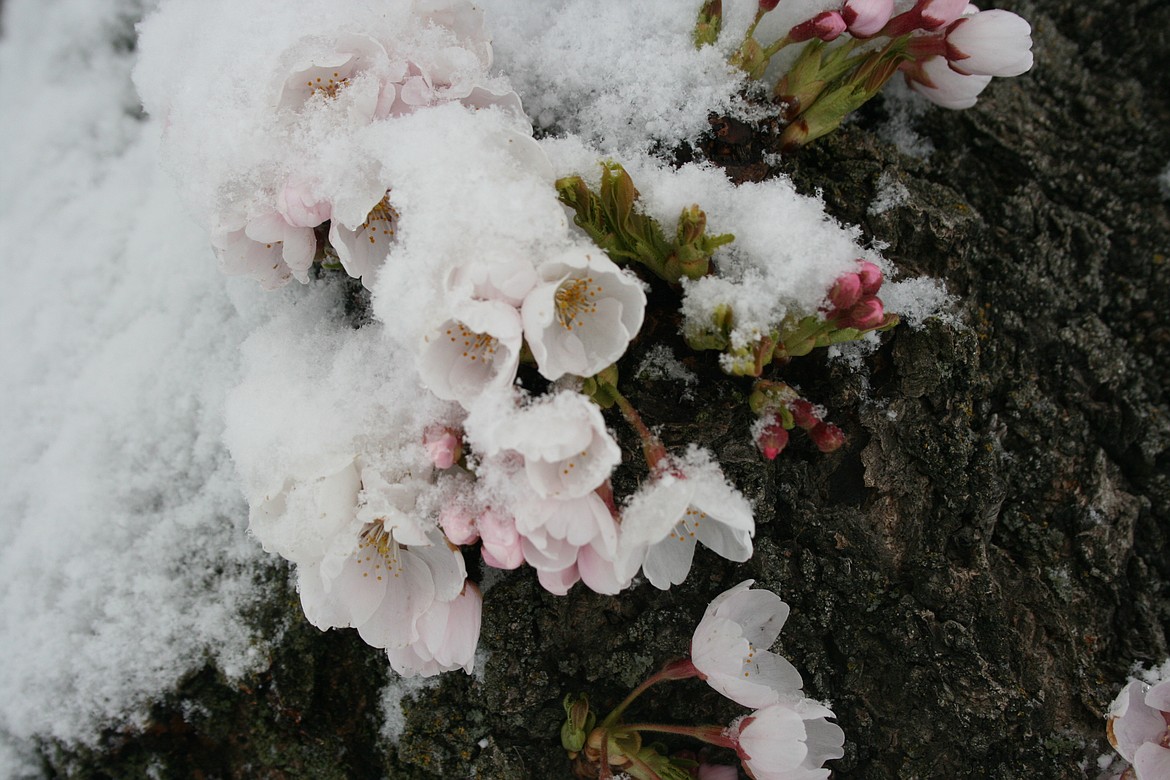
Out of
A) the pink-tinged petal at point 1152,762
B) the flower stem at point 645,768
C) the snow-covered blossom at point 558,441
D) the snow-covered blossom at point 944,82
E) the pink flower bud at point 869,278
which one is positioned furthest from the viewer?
the snow-covered blossom at point 944,82

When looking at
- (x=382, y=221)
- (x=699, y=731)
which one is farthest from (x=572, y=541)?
(x=382, y=221)

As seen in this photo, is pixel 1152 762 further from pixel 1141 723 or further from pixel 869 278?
pixel 869 278

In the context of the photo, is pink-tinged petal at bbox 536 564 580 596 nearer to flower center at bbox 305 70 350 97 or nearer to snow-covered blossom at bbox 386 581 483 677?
snow-covered blossom at bbox 386 581 483 677

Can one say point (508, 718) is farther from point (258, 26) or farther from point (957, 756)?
point (258, 26)

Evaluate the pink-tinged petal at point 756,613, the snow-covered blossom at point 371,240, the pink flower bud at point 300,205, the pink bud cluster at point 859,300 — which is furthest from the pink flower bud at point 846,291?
the pink flower bud at point 300,205

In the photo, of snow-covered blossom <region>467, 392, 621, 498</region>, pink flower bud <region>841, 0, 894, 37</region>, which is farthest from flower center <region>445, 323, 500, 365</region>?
pink flower bud <region>841, 0, 894, 37</region>

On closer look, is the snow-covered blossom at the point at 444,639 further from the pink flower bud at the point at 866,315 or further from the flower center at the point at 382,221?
the pink flower bud at the point at 866,315
